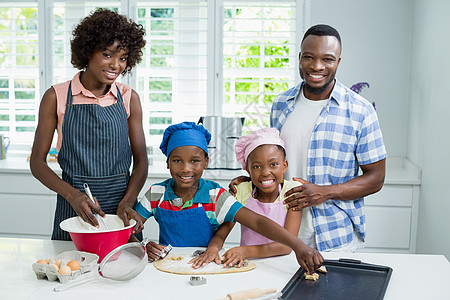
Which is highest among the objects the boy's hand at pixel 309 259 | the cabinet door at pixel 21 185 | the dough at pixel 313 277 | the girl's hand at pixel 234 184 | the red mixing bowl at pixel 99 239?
the girl's hand at pixel 234 184

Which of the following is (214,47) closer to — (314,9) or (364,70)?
(314,9)

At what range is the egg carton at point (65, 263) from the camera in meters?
1.32

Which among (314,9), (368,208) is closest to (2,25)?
(314,9)

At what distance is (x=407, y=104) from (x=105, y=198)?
2.22 m

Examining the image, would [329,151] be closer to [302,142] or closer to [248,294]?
[302,142]

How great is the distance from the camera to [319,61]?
163 centimetres

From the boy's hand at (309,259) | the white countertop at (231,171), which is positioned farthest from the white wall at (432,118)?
the boy's hand at (309,259)

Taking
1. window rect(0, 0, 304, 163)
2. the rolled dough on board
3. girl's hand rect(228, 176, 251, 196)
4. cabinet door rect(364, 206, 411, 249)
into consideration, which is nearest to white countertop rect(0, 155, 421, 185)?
cabinet door rect(364, 206, 411, 249)

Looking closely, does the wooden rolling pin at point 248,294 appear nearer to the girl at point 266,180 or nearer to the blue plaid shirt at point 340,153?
the girl at point 266,180

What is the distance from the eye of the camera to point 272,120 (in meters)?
1.87

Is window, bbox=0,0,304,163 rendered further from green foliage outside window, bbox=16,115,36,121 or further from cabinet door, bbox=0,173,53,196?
cabinet door, bbox=0,173,53,196

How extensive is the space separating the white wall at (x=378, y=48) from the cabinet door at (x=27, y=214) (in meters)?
2.00

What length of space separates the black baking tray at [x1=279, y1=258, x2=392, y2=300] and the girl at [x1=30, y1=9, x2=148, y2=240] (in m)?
0.56

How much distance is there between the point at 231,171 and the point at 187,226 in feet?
4.69
